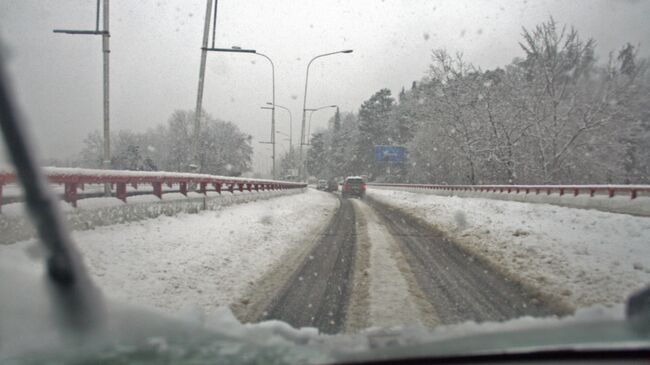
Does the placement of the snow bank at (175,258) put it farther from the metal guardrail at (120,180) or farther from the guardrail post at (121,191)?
the metal guardrail at (120,180)

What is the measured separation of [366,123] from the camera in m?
81.4

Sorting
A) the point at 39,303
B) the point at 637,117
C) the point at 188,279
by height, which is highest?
the point at 637,117

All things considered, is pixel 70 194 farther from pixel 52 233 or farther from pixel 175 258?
pixel 52 233

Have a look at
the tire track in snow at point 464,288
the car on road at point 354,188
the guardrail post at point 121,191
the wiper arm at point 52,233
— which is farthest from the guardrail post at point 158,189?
the car on road at point 354,188

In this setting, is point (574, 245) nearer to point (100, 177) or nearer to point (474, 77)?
point (100, 177)

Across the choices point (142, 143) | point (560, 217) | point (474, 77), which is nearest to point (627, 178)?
point (474, 77)

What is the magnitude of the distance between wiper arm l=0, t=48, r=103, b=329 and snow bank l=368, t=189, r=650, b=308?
4817mm

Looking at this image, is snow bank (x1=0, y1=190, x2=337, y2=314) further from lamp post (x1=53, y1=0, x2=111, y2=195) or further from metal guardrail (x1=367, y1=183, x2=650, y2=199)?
metal guardrail (x1=367, y1=183, x2=650, y2=199)

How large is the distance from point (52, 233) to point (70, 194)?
19.3 feet

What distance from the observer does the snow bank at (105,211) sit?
5.53m

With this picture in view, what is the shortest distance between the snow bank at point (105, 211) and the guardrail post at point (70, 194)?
133mm

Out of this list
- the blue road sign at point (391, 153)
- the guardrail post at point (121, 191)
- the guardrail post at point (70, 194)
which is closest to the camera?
the guardrail post at point (70, 194)

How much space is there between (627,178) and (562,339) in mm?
41277

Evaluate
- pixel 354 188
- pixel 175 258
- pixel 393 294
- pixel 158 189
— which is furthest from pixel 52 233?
pixel 354 188
